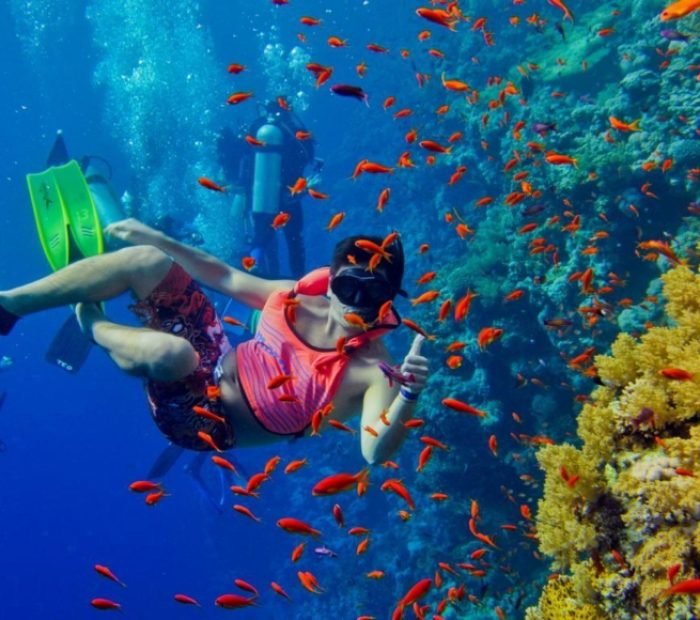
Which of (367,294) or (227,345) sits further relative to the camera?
(227,345)

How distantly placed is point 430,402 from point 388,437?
809cm

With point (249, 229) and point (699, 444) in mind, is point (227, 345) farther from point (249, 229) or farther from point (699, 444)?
point (249, 229)

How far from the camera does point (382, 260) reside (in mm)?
3688

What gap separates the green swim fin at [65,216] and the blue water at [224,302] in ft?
21.3

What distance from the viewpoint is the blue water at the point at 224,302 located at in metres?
10.4

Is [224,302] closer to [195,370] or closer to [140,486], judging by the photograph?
[140,486]

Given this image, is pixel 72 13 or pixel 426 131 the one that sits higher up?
pixel 72 13

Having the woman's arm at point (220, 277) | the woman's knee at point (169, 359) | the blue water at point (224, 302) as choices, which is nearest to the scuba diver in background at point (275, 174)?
the blue water at point (224, 302)

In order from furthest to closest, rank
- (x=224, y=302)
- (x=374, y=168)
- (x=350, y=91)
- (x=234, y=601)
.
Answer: (x=224, y=302), (x=374, y=168), (x=350, y=91), (x=234, y=601)

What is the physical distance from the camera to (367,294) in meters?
3.65

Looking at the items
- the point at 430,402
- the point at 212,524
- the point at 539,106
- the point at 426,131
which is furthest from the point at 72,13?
the point at 430,402

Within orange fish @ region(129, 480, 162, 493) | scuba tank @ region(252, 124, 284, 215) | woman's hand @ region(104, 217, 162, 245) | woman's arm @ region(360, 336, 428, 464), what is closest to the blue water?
scuba tank @ region(252, 124, 284, 215)

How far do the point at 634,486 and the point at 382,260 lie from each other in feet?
6.92

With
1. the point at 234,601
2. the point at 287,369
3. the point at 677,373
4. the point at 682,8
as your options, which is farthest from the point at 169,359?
the point at 682,8
